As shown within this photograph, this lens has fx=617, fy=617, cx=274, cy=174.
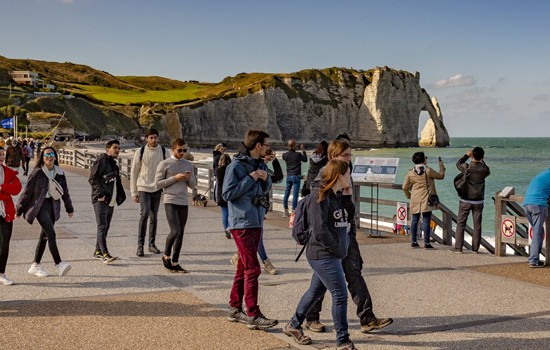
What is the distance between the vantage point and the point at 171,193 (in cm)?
858

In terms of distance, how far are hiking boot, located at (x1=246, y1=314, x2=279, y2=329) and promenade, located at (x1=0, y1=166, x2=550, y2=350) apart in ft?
0.21

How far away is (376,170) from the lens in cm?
1184

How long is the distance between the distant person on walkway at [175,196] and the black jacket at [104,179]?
0.80m

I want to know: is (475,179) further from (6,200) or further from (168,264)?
(6,200)

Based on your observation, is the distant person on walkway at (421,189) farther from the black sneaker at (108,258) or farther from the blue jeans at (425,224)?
the black sneaker at (108,258)

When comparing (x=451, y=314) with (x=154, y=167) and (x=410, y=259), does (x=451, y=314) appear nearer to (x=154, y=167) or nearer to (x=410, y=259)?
(x=410, y=259)

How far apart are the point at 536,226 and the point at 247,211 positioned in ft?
16.8

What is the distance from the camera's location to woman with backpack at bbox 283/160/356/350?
4992 millimetres

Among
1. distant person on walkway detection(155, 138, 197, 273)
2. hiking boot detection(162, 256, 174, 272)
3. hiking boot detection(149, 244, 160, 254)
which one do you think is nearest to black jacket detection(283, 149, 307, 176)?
hiking boot detection(149, 244, 160, 254)

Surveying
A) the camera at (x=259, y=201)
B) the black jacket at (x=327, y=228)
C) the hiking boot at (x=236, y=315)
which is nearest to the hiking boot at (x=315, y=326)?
the hiking boot at (x=236, y=315)

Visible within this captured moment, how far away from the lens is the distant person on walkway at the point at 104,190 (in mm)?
9125

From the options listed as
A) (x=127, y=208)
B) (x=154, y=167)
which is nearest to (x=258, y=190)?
(x=154, y=167)

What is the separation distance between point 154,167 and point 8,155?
715 inches

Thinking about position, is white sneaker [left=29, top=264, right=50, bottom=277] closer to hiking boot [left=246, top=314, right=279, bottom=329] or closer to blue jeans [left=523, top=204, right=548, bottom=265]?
hiking boot [left=246, top=314, right=279, bottom=329]
